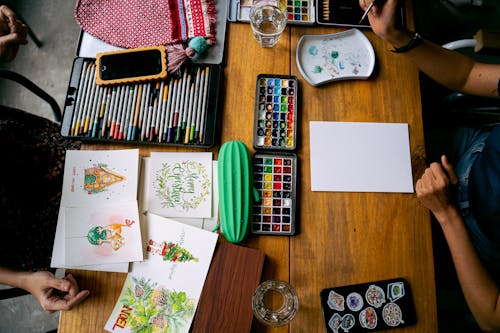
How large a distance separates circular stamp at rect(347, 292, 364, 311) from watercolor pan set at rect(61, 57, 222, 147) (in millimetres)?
523

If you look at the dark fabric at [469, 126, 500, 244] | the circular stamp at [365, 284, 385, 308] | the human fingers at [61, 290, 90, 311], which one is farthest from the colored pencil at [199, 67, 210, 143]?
the dark fabric at [469, 126, 500, 244]

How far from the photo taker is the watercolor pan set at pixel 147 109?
35.9 inches

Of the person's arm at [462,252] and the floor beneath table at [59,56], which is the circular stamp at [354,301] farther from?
the floor beneath table at [59,56]

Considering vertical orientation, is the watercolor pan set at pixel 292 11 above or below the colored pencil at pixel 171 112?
above

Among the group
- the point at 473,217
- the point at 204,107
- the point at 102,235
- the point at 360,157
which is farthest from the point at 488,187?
the point at 102,235

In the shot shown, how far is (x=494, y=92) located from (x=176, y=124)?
0.85m

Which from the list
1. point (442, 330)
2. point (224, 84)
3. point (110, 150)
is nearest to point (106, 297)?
point (110, 150)

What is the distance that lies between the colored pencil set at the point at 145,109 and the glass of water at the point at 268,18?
19 cm

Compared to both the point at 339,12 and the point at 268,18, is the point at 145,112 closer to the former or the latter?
the point at 268,18

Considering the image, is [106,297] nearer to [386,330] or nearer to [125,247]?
[125,247]

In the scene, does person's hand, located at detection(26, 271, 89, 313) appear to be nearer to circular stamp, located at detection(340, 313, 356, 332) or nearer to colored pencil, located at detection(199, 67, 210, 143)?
colored pencil, located at detection(199, 67, 210, 143)

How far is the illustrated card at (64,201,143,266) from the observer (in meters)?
0.85

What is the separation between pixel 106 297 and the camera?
84 centimetres

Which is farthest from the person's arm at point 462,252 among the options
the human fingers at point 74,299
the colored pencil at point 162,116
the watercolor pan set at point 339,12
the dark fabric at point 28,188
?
the dark fabric at point 28,188
